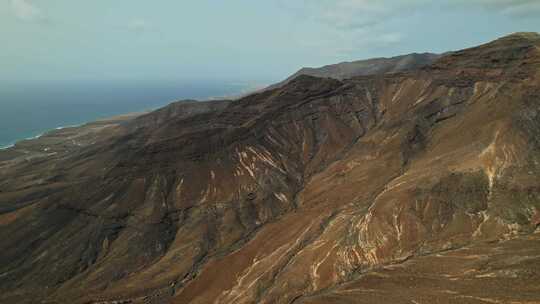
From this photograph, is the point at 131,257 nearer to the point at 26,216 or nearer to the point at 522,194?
the point at 26,216

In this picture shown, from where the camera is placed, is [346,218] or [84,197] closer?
[346,218]

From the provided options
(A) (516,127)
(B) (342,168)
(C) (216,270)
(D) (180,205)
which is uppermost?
(A) (516,127)

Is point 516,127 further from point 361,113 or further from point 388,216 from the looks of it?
point 361,113

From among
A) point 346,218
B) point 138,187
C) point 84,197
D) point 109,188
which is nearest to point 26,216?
point 84,197

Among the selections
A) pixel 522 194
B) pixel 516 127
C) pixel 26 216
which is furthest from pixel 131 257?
pixel 516 127

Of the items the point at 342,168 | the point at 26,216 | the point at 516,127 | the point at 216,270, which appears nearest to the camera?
the point at 216,270

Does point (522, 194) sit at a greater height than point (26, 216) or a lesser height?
greater

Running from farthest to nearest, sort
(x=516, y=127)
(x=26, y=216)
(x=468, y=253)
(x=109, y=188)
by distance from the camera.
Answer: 1. (x=109, y=188)
2. (x=26, y=216)
3. (x=516, y=127)
4. (x=468, y=253)
